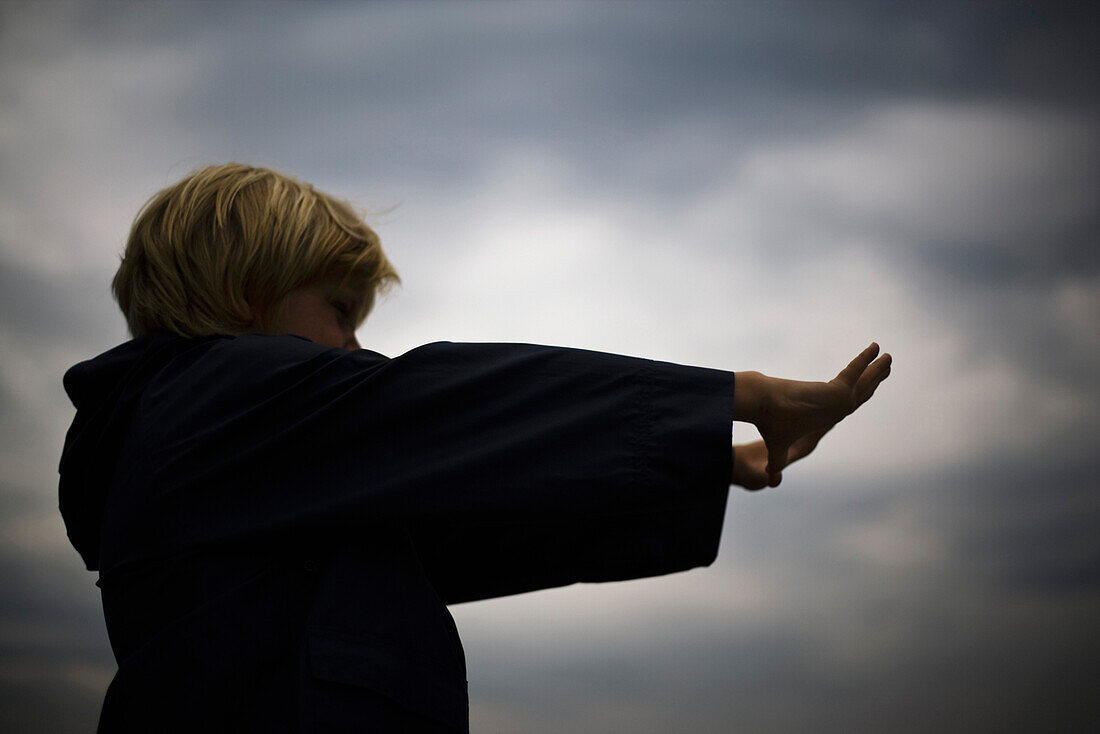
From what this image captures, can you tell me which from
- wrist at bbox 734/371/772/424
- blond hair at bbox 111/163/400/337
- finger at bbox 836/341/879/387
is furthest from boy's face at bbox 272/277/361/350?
finger at bbox 836/341/879/387

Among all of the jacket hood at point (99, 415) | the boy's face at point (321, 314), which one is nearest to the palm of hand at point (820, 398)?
the boy's face at point (321, 314)

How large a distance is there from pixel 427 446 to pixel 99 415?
0.51m

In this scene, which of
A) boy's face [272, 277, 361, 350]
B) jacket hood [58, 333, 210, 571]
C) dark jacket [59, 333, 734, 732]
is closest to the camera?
dark jacket [59, 333, 734, 732]

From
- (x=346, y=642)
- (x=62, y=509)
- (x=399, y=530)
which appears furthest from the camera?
(x=62, y=509)

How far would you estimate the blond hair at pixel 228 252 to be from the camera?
4.08 feet

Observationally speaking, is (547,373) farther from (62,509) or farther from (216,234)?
(62,509)

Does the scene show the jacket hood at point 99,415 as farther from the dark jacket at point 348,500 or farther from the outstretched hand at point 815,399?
the outstretched hand at point 815,399

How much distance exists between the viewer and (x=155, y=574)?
3.39 feet

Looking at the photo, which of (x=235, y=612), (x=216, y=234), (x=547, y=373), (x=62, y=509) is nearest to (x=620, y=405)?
(x=547, y=373)

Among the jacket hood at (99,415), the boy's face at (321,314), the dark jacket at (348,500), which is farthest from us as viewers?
the boy's face at (321,314)

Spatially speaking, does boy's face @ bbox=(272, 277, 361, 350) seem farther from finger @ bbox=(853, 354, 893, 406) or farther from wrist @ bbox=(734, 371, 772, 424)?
finger @ bbox=(853, 354, 893, 406)

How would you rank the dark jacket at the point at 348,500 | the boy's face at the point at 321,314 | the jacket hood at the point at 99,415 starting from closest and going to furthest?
the dark jacket at the point at 348,500 < the jacket hood at the point at 99,415 < the boy's face at the point at 321,314

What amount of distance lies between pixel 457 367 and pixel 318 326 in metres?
0.35

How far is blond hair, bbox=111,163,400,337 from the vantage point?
1244mm
